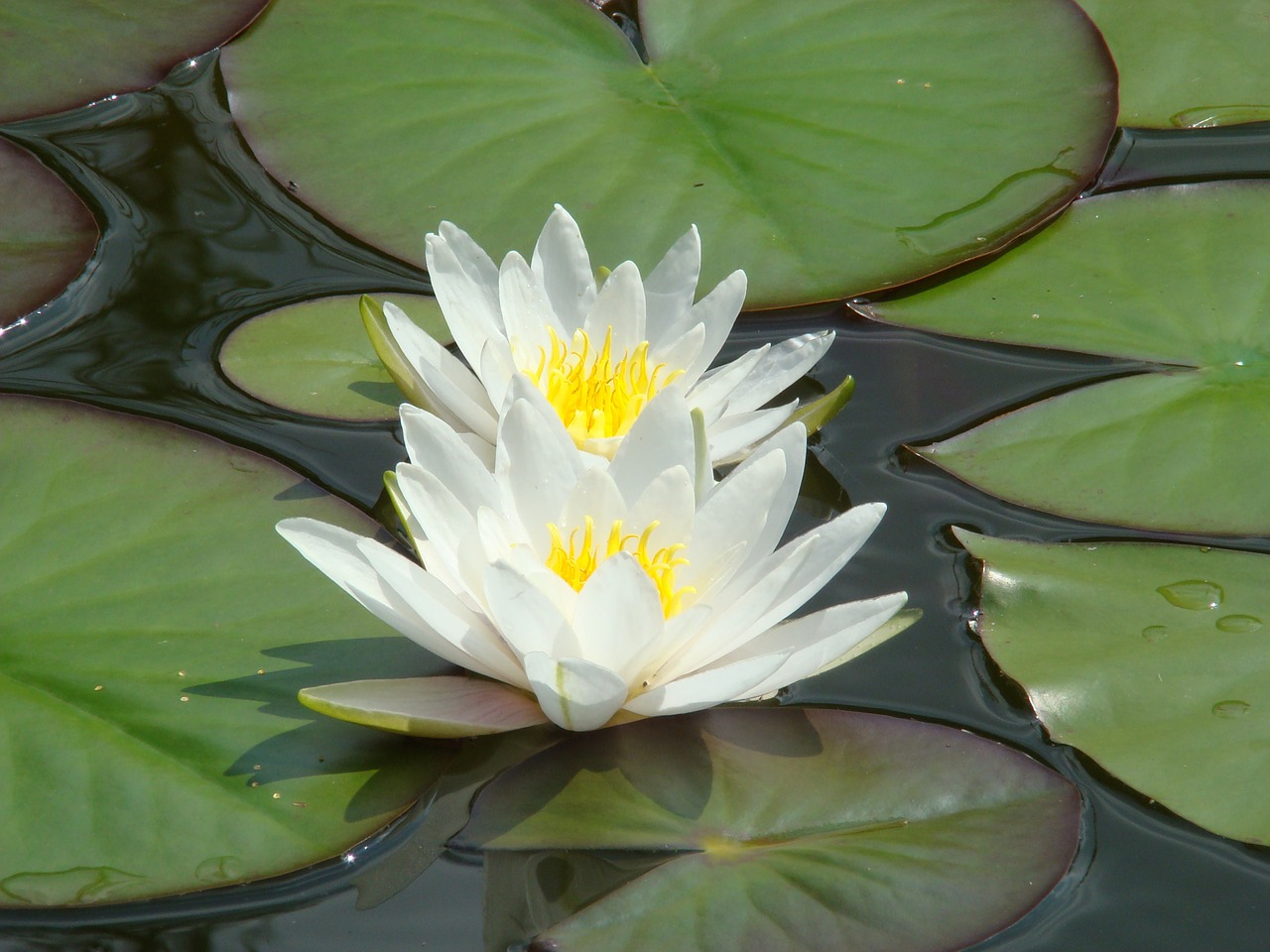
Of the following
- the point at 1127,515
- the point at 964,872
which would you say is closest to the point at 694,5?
the point at 1127,515

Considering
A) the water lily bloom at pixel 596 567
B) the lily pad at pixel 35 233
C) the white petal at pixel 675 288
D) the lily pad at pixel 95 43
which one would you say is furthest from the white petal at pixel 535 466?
the lily pad at pixel 95 43

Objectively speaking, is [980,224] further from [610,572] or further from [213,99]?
[213,99]

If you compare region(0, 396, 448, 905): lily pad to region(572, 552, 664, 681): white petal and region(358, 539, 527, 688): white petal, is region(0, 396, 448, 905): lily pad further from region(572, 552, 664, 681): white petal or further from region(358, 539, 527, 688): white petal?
region(572, 552, 664, 681): white petal

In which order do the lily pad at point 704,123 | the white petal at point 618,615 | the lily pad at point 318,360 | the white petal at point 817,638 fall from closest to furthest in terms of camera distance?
the white petal at point 618,615
the white petal at point 817,638
the lily pad at point 318,360
the lily pad at point 704,123

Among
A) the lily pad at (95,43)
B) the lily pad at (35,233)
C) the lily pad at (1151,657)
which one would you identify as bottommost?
the lily pad at (1151,657)

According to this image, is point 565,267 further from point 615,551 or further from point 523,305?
Result: point 615,551

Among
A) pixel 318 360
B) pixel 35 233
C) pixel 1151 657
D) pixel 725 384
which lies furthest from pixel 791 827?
pixel 35 233

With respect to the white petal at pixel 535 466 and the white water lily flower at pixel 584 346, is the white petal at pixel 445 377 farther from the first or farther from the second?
the white petal at pixel 535 466

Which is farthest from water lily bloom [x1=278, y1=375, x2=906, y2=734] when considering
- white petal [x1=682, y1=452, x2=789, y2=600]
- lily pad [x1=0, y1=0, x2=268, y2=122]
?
lily pad [x1=0, y1=0, x2=268, y2=122]
